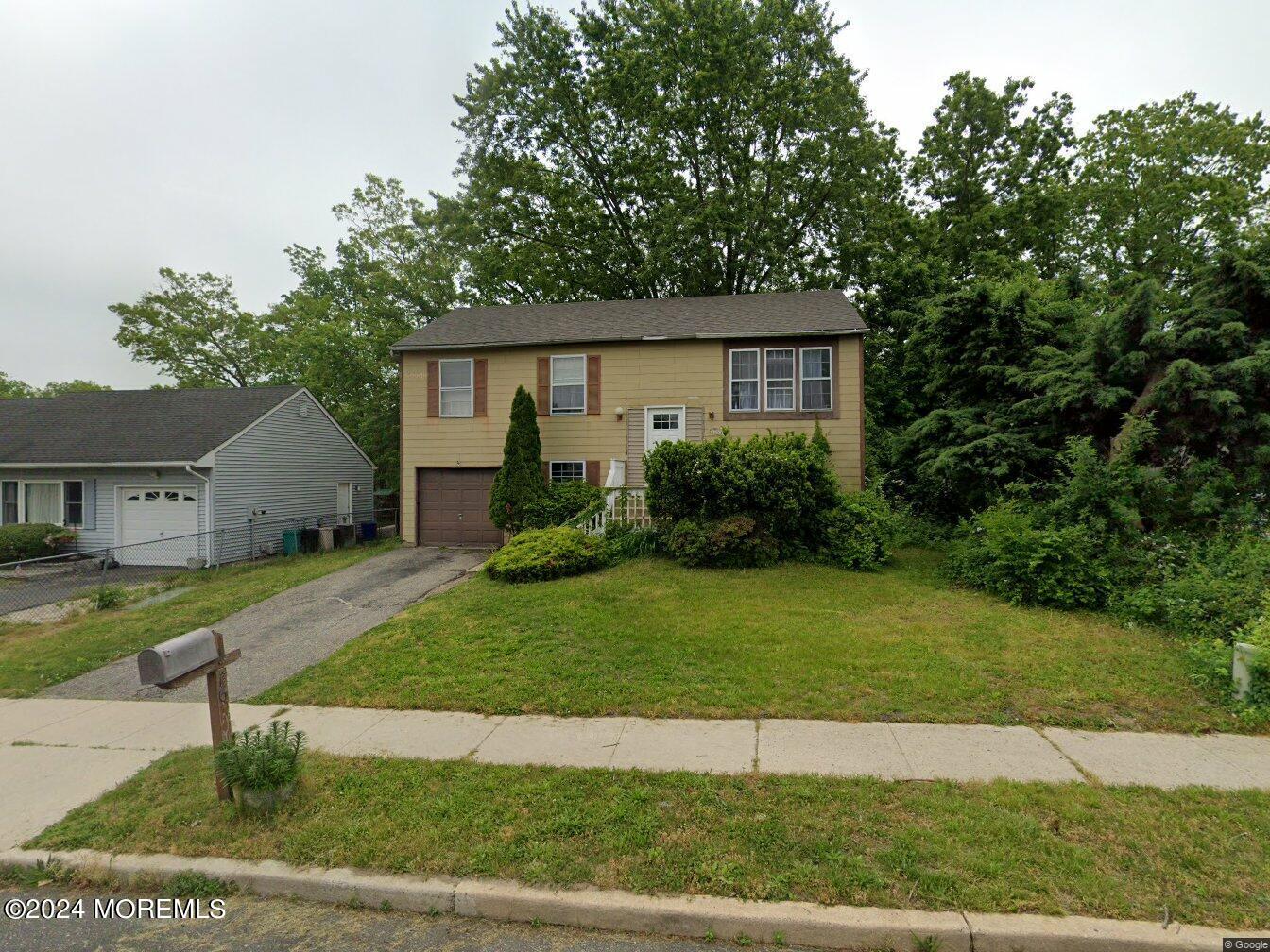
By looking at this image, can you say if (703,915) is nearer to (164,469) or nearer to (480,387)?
(480,387)

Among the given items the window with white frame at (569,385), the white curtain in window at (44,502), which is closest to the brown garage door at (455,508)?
the window with white frame at (569,385)

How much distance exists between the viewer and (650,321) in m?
15.2

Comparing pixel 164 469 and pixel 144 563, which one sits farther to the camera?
pixel 164 469

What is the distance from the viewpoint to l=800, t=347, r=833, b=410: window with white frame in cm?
1372

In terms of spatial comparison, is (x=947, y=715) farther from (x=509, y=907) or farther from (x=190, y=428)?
(x=190, y=428)

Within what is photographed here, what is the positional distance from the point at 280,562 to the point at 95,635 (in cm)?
641

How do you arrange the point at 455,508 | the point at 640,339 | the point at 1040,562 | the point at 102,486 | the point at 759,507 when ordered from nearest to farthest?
1. the point at 1040,562
2. the point at 759,507
3. the point at 640,339
4. the point at 455,508
5. the point at 102,486

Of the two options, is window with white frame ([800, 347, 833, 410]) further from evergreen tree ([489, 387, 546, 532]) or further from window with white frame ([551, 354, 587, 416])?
evergreen tree ([489, 387, 546, 532])

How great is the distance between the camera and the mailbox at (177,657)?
3232 millimetres

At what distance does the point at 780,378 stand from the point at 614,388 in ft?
13.2

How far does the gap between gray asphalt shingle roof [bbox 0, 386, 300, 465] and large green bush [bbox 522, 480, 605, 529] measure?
29.4ft

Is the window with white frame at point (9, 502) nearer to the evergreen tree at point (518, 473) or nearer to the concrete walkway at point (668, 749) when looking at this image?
the evergreen tree at point (518, 473)

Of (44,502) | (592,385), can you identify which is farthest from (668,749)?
(44,502)

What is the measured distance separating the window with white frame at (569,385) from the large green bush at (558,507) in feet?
8.08
